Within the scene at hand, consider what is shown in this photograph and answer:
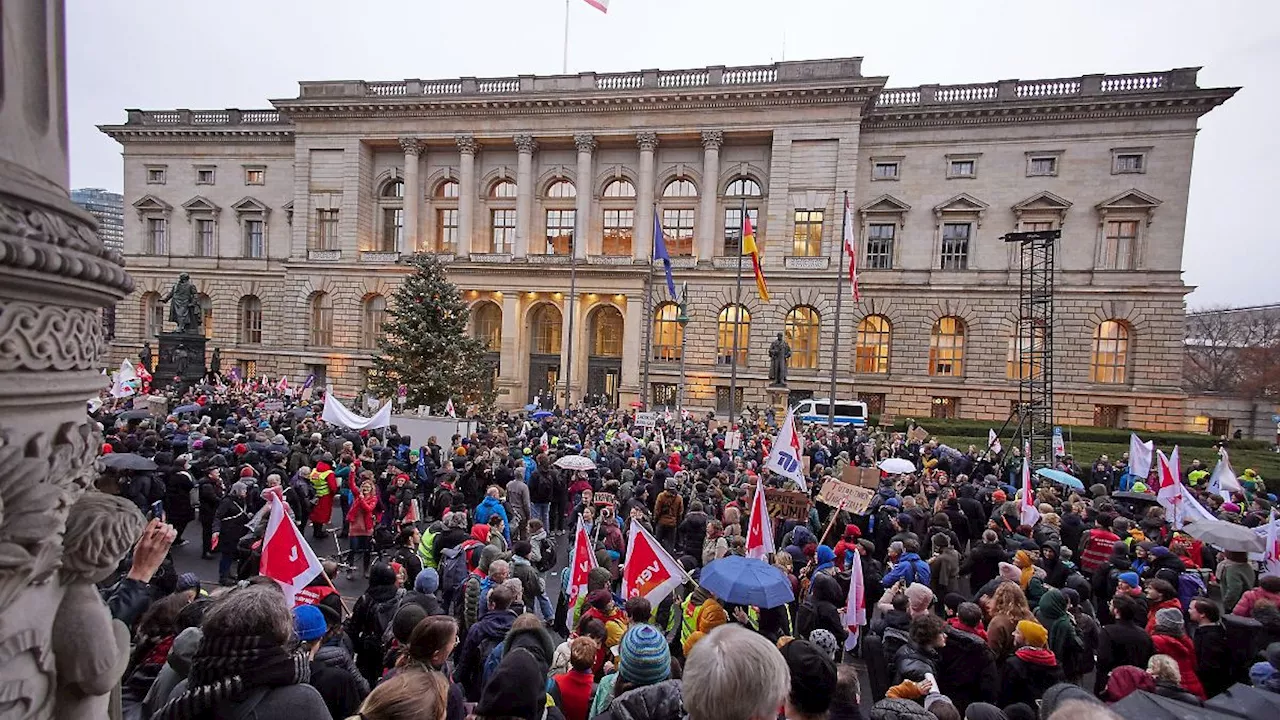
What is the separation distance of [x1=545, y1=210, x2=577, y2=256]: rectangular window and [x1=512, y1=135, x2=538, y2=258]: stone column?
1.68 meters

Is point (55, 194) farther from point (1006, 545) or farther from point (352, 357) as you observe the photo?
point (352, 357)

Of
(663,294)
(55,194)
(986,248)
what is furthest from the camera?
(663,294)

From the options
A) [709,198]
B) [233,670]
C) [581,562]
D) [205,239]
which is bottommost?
[581,562]

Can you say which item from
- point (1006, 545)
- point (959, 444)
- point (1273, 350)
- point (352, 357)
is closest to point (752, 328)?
point (959, 444)

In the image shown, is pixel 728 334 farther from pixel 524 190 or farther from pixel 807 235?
pixel 524 190

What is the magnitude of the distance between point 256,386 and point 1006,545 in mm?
32649

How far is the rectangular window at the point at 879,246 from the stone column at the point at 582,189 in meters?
16.8

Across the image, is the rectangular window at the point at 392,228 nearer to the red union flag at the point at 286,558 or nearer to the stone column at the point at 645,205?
the stone column at the point at 645,205

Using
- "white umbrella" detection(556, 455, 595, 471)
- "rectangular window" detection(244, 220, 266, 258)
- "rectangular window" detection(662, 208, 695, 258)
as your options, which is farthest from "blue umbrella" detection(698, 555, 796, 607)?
"rectangular window" detection(244, 220, 266, 258)

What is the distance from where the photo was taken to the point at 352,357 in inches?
1629

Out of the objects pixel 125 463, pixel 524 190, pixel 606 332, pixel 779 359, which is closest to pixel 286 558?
pixel 125 463

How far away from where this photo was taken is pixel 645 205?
127 feet

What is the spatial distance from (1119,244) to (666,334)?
24.8 meters

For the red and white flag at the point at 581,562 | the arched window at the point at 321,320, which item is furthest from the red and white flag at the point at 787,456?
the arched window at the point at 321,320
